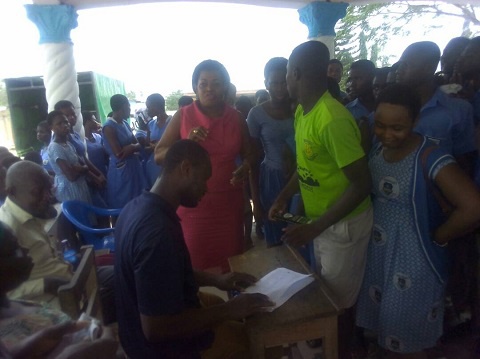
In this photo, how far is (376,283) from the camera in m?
1.82

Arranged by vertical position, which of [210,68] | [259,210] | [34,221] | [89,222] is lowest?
[89,222]

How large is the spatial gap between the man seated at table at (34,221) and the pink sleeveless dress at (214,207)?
0.65 metres

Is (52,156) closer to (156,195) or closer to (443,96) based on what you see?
(156,195)

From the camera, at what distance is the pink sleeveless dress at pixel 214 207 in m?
2.36

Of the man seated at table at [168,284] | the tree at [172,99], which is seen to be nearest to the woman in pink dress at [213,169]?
the man seated at table at [168,284]

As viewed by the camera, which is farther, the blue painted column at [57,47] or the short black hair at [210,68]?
the blue painted column at [57,47]

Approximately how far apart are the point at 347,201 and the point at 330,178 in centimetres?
15

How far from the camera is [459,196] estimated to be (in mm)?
1497

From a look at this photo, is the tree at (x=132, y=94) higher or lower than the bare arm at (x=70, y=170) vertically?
→ higher

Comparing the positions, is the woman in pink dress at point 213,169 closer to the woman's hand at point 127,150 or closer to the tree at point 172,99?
the woman's hand at point 127,150

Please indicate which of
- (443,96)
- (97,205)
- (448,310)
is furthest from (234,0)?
(448,310)

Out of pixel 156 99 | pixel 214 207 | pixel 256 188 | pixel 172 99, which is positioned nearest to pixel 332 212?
pixel 214 207

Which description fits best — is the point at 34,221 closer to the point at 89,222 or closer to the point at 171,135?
the point at 171,135

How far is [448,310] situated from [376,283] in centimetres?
93
